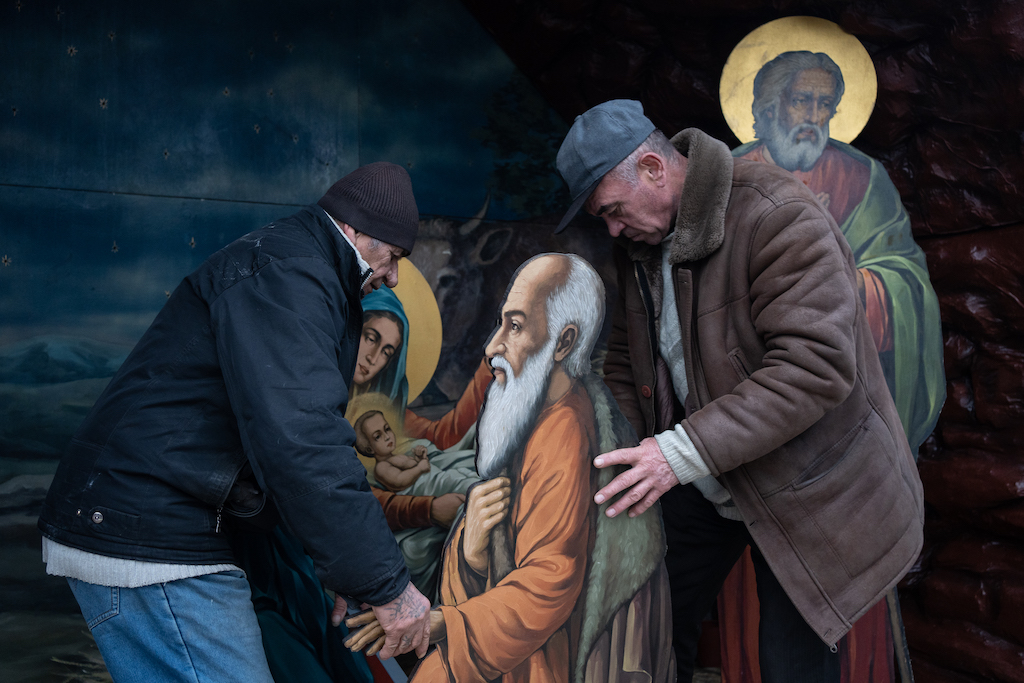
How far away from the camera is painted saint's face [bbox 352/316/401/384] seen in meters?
2.63

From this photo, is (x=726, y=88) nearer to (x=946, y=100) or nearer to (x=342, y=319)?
(x=946, y=100)

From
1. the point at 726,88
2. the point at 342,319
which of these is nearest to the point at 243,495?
the point at 342,319

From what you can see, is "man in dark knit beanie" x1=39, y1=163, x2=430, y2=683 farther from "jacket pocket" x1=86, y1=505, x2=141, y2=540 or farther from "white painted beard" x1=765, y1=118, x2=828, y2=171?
"white painted beard" x1=765, y1=118, x2=828, y2=171

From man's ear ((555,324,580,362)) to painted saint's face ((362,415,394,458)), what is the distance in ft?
3.14

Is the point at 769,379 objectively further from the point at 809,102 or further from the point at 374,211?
the point at 809,102

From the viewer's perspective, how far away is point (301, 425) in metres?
1.43

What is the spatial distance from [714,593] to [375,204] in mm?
1468

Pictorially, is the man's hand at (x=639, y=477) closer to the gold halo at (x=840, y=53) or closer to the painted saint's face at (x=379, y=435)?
the painted saint's face at (x=379, y=435)

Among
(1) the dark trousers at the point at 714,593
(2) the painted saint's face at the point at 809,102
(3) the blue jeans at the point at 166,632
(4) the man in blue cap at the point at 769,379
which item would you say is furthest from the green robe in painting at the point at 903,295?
(3) the blue jeans at the point at 166,632

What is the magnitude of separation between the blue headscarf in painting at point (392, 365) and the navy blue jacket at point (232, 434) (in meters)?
1.04

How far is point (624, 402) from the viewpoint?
210 cm

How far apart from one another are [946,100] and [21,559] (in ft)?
11.2

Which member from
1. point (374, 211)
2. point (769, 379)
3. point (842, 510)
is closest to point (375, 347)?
point (374, 211)

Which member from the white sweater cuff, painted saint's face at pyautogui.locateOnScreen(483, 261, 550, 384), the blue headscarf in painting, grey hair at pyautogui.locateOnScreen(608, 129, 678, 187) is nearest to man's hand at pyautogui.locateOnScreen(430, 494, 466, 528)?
the blue headscarf in painting
